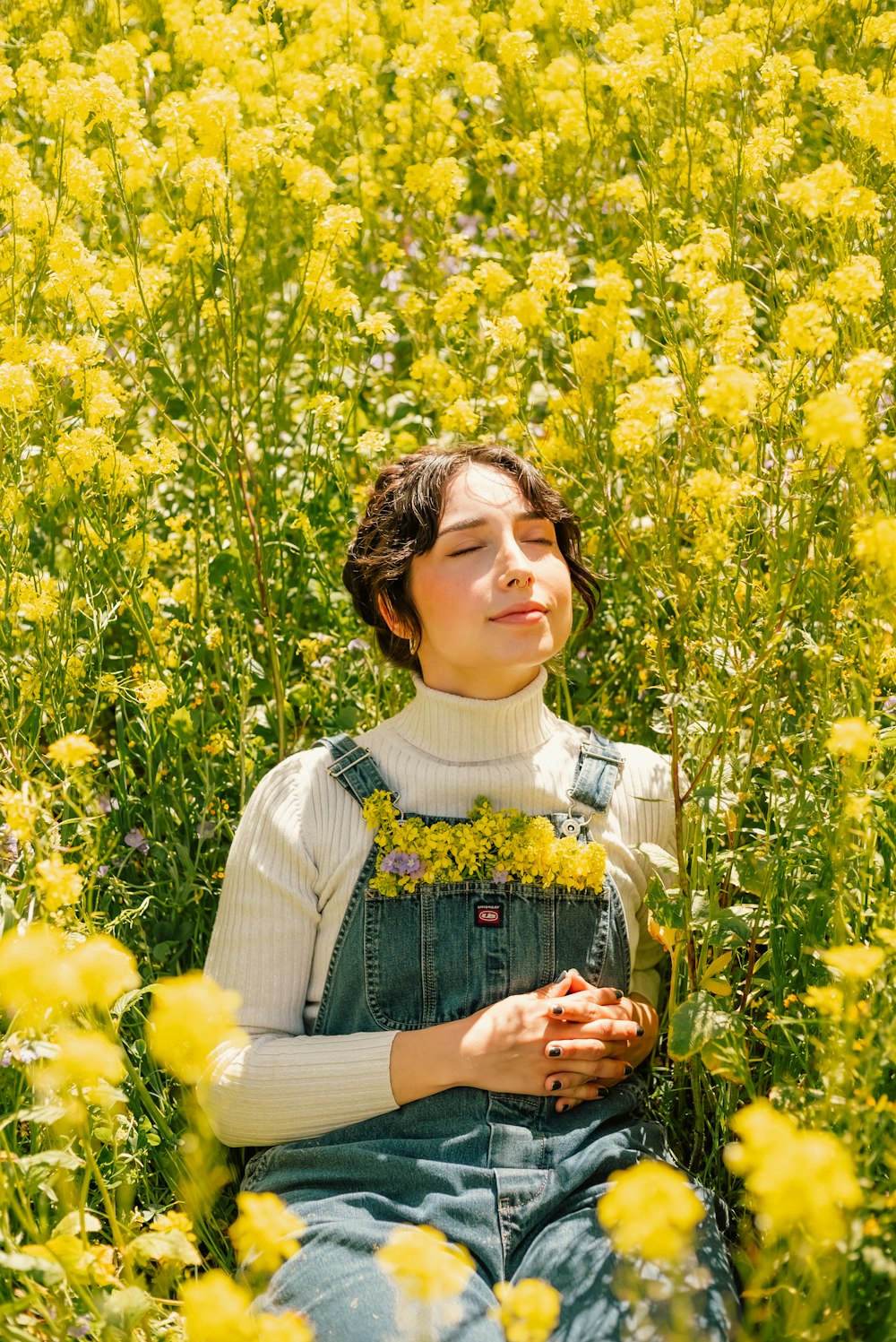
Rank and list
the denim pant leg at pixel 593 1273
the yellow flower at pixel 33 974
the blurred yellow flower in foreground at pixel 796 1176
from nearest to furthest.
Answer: the blurred yellow flower in foreground at pixel 796 1176, the yellow flower at pixel 33 974, the denim pant leg at pixel 593 1273

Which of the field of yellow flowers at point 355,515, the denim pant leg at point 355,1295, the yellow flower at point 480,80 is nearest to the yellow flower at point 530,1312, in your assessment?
the field of yellow flowers at point 355,515

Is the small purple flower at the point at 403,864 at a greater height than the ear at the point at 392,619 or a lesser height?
lesser

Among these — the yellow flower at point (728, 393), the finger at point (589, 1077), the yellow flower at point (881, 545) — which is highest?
the yellow flower at point (728, 393)

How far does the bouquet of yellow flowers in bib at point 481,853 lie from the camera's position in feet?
6.32

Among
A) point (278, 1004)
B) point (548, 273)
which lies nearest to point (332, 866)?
point (278, 1004)

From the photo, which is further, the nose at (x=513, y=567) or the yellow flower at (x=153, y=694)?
the yellow flower at (x=153, y=694)

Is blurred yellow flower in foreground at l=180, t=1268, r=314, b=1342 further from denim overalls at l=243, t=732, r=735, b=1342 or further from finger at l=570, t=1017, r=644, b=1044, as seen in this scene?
finger at l=570, t=1017, r=644, b=1044

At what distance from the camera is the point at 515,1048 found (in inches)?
70.8

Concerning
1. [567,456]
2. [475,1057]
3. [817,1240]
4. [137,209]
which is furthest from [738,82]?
[817,1240]

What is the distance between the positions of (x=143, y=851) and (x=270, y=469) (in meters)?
0.87

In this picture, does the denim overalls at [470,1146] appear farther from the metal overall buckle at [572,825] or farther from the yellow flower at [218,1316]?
the yellow flower at [218,1316]

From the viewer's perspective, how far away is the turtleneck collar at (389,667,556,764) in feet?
6.70

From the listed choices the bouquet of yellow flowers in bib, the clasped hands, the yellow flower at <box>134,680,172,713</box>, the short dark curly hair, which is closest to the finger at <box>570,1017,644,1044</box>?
the clasped hands

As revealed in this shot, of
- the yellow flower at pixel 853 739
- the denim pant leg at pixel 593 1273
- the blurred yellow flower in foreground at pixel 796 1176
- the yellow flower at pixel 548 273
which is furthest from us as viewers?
the yellow flower at pixel 548 273
